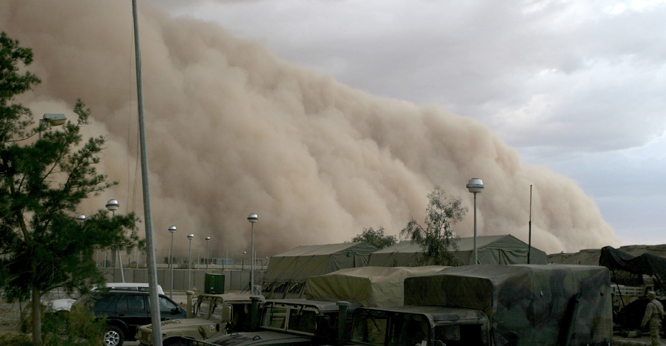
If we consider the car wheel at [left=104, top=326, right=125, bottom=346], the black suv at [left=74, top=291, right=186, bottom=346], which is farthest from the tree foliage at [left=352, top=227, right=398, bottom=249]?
the car wheel at [left=104, top=326, right=125, bottom=346]

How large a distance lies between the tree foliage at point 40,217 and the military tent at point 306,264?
14861 millimetres

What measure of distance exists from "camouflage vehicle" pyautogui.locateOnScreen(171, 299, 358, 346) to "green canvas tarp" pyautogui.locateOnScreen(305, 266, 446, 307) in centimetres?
332

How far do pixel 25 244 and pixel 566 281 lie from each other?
750 centimetres

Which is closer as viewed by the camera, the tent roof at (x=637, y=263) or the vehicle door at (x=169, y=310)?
the vehicle door at (x=169, y=310)

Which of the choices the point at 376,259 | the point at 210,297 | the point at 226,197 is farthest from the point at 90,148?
the point at 226,197

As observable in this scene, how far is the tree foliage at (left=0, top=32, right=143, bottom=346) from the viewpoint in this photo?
8.55 meters

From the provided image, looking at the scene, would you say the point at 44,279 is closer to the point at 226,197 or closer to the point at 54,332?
the point at 54,332

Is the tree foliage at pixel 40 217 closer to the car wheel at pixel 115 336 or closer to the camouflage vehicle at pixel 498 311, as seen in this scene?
the car wheel at pixel 115 336

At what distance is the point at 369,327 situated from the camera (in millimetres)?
6555

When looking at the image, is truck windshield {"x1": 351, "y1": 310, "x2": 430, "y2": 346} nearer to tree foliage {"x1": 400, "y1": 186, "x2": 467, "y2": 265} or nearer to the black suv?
the black suv

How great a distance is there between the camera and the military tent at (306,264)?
24.3 m

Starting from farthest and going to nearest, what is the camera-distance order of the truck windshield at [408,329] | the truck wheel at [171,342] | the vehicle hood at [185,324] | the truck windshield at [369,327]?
1. the vehicle hood at [185,324]
2. the truck wheel at [171,342]
3. the truck windshield at [369,327]
4. the truck windshield at [408,329]

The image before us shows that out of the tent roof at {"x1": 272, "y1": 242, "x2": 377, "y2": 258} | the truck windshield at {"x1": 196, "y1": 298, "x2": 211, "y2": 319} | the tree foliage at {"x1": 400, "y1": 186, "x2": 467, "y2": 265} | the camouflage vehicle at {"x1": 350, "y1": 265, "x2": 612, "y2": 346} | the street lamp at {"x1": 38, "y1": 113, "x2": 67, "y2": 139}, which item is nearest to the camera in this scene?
the camouflage vehicle at {"x1": 350, "y1": 265, "x2": 612, "y2": 346}

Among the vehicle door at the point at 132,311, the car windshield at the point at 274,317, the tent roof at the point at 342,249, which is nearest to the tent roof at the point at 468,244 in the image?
the tent roof at the point at 342,249
